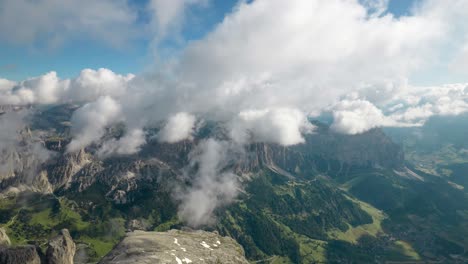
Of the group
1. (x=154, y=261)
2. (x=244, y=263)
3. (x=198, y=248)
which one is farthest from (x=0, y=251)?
(x=244, y=263)

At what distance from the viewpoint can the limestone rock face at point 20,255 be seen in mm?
152625

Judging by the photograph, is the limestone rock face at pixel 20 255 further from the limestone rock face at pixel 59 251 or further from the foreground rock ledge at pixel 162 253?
the foreground rock ledge at pixel 162 253

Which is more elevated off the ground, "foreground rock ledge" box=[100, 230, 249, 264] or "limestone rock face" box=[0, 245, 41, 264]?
"foreground rock ledge" box=[100, 230, 249, 264]

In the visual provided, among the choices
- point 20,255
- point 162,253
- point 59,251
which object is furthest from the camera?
point 162,253

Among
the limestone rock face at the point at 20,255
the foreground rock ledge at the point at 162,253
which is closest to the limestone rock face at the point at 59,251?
the limestone rock face at the point at 20,255

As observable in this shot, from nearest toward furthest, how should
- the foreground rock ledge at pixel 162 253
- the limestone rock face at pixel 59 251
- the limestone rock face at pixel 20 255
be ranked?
the limestone rock face at pixel 20 255
the limestone rock face at pixel 59 251
the foreground rock ledge at pixel 162 253

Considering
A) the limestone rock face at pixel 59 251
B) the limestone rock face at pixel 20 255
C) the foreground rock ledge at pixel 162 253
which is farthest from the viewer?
the foreground rock ledge at pixel 162 253

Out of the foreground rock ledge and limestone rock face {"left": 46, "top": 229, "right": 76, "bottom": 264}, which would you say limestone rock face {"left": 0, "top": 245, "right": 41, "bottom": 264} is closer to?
limestone rock face {"left": 46, "top": 229, "right": 76, "bottom": 264}

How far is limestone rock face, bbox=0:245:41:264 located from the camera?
6009 inches

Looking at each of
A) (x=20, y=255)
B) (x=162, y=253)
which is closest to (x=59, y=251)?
(x=20, y=255)

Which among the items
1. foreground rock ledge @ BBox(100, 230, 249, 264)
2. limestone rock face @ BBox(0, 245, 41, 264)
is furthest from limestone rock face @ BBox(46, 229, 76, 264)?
foreground rock ledge @ BBox(100, 230, 249, 264)

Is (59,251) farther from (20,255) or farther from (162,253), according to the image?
(162,253)

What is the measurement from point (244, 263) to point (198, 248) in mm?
28478

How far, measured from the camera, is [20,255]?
15362 centimetres
